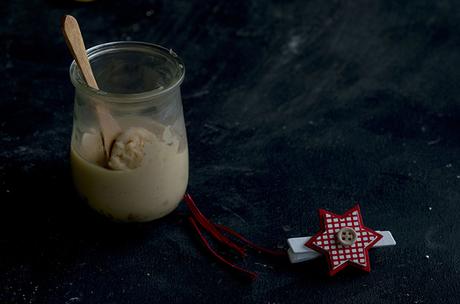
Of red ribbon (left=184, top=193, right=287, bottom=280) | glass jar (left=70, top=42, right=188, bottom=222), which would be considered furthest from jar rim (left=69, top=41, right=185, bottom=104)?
red ribbon (left=184, top=193, right=287, bottom=280)

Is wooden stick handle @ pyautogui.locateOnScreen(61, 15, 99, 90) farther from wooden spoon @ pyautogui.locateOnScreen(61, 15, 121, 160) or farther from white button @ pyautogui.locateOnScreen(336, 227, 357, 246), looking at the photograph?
white button @ pyautogui.locateOnScreen(336, 227, 357, 246)

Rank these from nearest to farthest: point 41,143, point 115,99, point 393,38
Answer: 1. point 115,99
2. point 41,143
3. point 393,38

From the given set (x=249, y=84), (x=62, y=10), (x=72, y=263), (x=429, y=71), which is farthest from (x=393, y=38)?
(x=72, y=263)

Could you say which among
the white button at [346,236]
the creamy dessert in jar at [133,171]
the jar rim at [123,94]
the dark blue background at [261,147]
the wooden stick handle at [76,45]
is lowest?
the dark blue background at [261,147]

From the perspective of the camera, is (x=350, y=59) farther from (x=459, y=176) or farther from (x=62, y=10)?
(x=62, y=10)

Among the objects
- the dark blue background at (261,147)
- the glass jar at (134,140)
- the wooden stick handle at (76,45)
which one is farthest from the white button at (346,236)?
the wooden stick handle at (76,45)

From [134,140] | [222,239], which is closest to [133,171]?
[134,140]

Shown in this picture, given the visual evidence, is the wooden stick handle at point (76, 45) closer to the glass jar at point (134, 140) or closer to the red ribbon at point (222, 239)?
the glass jar at point (134, 140)
